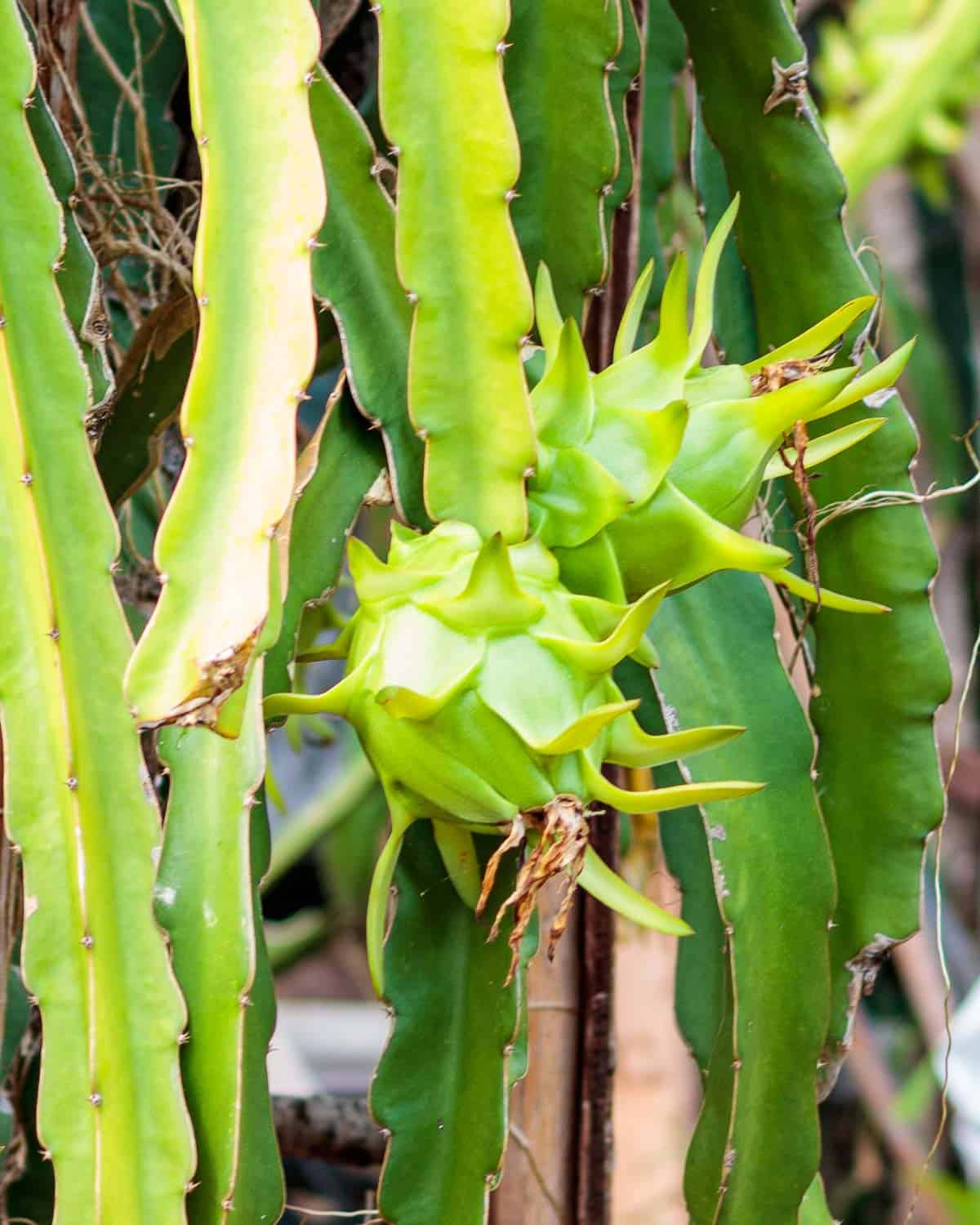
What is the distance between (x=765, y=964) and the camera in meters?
0.54

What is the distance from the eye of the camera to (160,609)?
36 cm

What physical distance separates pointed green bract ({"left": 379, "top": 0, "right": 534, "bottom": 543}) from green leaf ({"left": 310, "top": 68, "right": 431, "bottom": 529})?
2.4 inches

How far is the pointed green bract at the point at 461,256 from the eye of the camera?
43 centimetres

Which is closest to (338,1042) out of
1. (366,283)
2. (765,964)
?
(765,964)

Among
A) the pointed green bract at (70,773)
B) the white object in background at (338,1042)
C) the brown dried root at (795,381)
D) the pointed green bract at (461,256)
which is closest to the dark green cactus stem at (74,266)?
the pointed green bract at (70,773)

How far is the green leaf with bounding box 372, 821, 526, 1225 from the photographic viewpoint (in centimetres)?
49

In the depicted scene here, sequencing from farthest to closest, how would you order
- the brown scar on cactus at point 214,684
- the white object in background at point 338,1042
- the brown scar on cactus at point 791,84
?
1. the white object in background at point 338,1042
2. the brown scar on cactus at point 791,84
3. the brown scar on cactus at point 214,684

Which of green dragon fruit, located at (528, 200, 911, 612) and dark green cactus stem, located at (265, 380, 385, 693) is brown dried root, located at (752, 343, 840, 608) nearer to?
green dragon fruit, located at (528, 200, 911, 612)

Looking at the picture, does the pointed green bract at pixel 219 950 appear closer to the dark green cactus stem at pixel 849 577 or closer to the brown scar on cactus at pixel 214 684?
the brown scar on cactus at pixel 214 684

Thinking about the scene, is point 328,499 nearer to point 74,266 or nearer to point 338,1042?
point 74,266

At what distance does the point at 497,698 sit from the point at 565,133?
0.27m

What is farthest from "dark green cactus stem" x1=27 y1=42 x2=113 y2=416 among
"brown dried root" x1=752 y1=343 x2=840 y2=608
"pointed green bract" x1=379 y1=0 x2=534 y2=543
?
"brown dried root" x1=752 y1=343 x2=840 y2=608

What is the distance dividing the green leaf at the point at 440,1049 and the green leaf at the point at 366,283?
0.14m

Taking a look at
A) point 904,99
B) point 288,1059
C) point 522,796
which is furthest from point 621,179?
point 904,99
